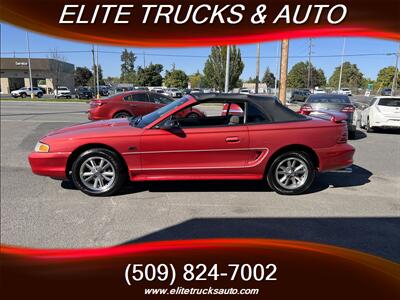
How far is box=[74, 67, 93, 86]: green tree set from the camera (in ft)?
251

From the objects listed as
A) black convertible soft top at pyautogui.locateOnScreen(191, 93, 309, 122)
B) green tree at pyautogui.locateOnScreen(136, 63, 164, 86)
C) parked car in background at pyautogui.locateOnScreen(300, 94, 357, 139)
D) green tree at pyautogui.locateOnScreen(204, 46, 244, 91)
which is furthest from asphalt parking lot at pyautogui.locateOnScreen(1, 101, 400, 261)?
green tree at pyautogui.locateOnScreen(136, 63, 164, 86)

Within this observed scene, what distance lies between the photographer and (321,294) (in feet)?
8.57

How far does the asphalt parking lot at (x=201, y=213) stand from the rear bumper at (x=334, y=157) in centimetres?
39

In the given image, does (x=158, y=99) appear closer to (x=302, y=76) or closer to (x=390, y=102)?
(x=390, y=102)

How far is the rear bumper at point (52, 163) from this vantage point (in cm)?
423

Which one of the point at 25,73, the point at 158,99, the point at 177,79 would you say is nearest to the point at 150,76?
A: the point at 177,79

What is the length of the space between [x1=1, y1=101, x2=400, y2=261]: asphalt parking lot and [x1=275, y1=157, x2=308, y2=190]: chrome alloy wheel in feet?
0.66

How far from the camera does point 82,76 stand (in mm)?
77812

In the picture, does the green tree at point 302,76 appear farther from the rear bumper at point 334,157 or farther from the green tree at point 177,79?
the rear bumper at point 334,157

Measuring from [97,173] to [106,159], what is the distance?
0.78ft

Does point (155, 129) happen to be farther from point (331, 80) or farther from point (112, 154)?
point (331, 80)

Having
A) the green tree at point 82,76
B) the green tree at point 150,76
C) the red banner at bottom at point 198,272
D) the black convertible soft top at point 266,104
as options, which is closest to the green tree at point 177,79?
the green tree at point 150,76

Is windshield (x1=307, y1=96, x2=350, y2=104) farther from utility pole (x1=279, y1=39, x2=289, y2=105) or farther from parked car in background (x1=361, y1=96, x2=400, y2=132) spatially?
utility pole (x1=279, y1=39, x2=289, y2=105)

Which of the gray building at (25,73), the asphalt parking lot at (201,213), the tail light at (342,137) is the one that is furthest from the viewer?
the gray building at (25,73)
